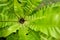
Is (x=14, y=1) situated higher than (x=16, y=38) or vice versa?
(x=14, y=1)

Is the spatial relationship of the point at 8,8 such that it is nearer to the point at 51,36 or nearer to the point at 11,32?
the point at 11,32

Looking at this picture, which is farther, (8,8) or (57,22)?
(8,8)

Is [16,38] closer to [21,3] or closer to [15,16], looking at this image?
[15,16]

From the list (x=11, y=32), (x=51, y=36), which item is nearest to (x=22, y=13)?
(x=11, y=32)

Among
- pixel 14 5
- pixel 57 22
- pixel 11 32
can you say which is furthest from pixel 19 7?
pixel 57 22

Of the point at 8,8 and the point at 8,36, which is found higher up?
the point at 8,8

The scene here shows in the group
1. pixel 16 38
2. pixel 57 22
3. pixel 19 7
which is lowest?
pixel 16 38
